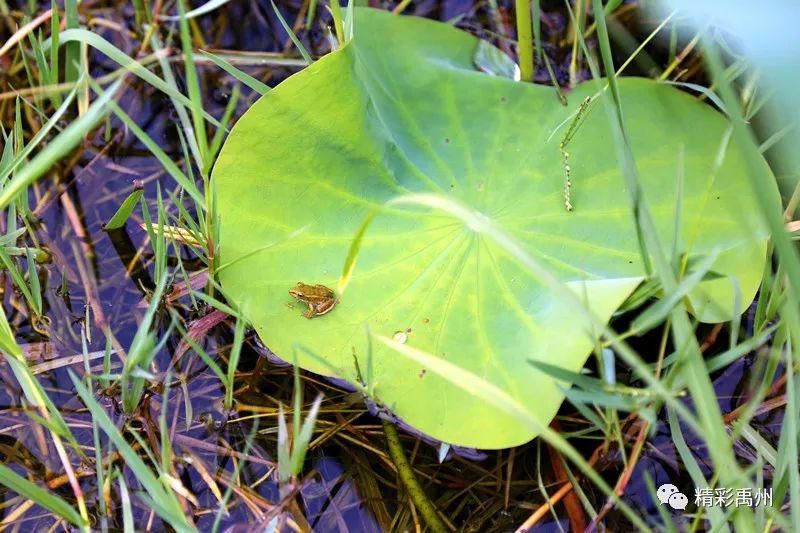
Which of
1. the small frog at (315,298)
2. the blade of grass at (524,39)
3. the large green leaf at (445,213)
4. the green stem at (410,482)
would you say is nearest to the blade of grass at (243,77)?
the large green leaf at (445,213)

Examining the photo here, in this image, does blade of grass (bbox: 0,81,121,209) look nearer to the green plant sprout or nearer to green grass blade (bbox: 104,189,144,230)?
green grass blade (bbox: 104,189,144,230)

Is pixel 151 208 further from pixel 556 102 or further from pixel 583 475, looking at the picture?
pixel 583 475

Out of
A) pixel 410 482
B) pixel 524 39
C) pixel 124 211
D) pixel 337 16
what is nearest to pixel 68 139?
pixel 124 211

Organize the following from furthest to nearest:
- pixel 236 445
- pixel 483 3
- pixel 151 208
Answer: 1. pixel 483 3
2. pixel 151 208
3. pixel 236 445

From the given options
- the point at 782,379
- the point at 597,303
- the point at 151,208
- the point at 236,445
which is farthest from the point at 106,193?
the point at 782,379

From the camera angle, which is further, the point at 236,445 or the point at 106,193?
the point at 106,193

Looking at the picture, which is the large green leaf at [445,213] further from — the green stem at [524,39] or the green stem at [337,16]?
the green stem at [524,39]

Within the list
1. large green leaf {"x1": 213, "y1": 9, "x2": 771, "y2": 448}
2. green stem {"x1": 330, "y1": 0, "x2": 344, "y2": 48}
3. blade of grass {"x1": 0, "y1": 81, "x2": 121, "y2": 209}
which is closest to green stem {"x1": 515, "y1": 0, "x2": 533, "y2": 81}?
large green leaf {"x1": 213, "y1": 9, "x2": 771, "y2": 448}
